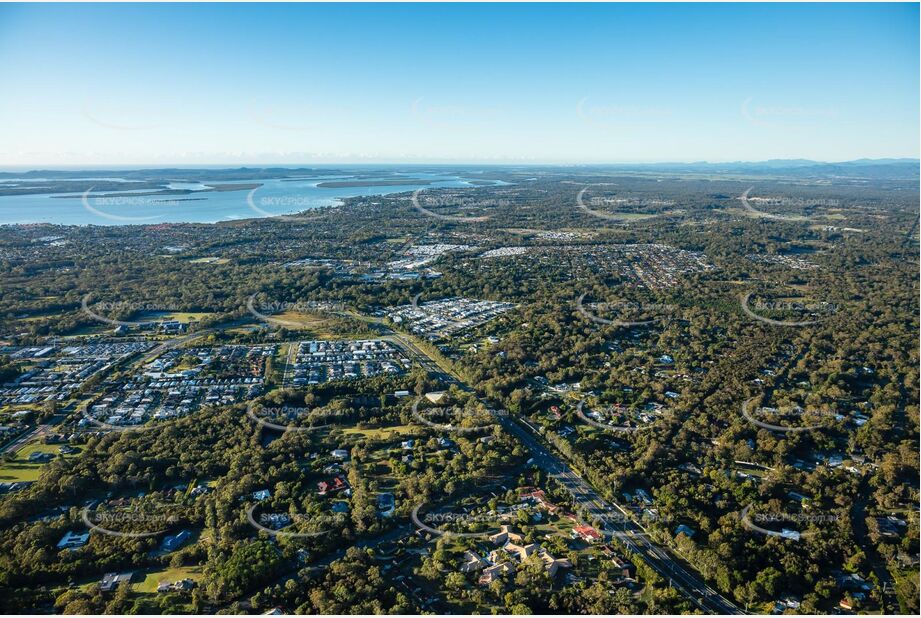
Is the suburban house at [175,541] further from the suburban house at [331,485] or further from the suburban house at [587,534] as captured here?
the suburban house at [587,534]

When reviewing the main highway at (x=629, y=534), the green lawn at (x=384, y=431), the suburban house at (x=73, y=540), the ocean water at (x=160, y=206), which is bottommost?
the main highway at (x=629, y=534)

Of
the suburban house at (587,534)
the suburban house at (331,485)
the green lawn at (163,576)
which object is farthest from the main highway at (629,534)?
the green lawn at (163,576)

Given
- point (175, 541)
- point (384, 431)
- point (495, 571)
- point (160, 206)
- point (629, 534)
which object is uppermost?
point (160, 206)

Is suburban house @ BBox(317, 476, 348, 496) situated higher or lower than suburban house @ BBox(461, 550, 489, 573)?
higher

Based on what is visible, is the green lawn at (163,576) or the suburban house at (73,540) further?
the suburban house at (73,540)

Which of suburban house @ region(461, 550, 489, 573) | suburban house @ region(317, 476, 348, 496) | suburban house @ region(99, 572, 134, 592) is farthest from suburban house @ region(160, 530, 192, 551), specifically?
suburban house @ region(461, 550, 489, 573)

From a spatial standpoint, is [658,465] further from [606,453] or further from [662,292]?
[662,292]

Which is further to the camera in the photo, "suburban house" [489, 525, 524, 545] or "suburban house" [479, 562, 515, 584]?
"suburban house" [489, 525, 524, 545]

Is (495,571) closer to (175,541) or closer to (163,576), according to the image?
(163,576)

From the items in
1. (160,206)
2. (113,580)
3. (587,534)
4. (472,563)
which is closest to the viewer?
(113,580)

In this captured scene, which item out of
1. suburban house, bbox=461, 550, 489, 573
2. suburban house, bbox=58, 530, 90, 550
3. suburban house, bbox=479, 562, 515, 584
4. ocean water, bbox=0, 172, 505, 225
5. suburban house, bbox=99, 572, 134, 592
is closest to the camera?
suburban house, bbox=99, 572, 134, 592

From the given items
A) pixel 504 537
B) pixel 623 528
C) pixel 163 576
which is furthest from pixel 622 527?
pixel 163 576

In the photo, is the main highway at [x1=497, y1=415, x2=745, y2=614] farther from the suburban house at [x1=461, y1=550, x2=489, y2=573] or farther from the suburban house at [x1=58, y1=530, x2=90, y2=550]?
the suburban house at [x1=58, y1=530, x2=90, y2=550]
